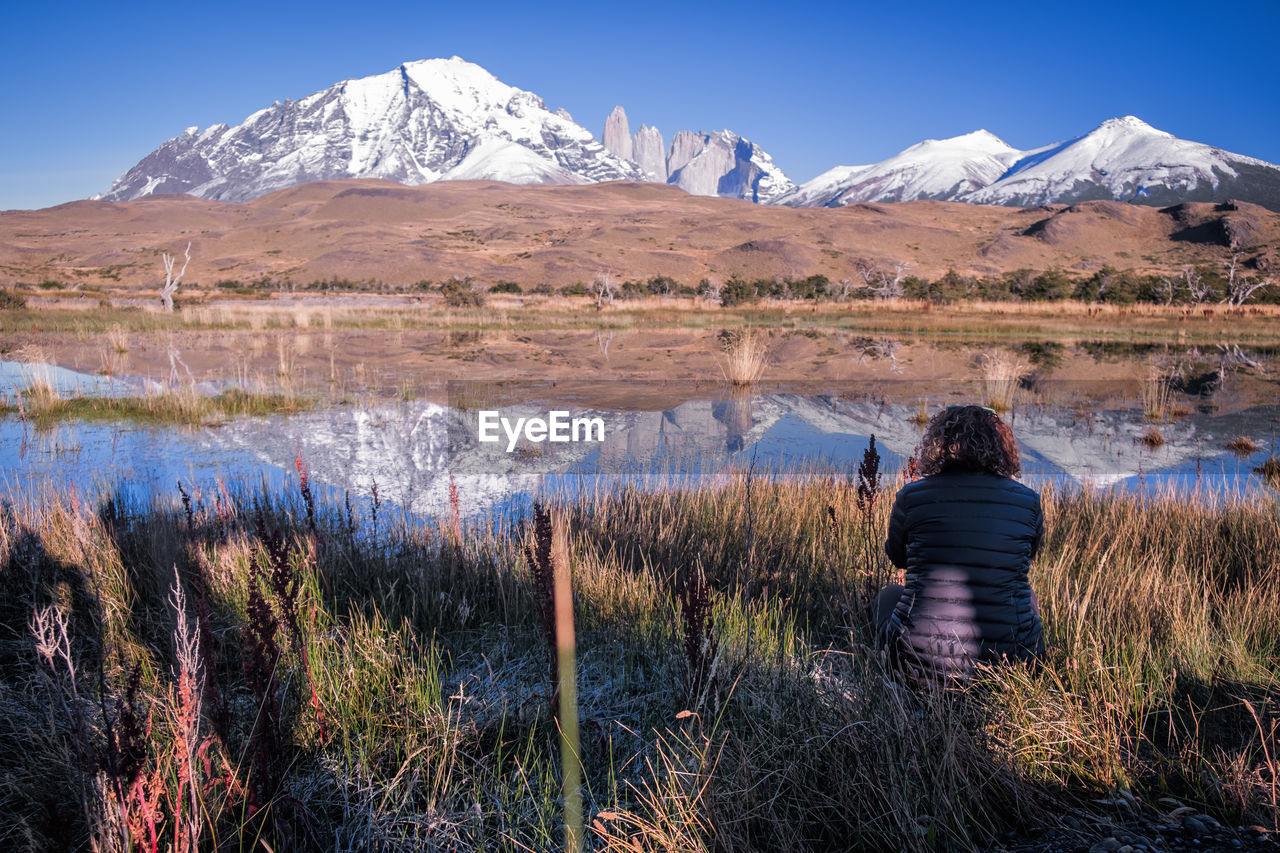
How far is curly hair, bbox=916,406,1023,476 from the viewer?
2873mm

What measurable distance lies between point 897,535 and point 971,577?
0.33 meters

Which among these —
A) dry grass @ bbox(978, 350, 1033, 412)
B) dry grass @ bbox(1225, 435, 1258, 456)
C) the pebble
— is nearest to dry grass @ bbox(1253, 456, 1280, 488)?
dry grass @ bbox(1225, 435, 1258, 456)

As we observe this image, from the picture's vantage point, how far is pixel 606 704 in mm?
3158

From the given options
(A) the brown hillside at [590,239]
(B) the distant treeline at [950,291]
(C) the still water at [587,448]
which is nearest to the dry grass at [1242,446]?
(C) the still water at [587,448]

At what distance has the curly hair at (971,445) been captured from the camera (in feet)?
9.43

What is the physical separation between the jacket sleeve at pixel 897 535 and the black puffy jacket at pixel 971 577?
0.12 m

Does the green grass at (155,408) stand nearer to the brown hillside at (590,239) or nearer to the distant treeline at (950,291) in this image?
the distant treeline at (950,291)

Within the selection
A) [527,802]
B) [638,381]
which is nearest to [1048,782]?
[527,802]

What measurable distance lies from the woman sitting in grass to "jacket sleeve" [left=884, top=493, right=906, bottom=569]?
1.8 inches

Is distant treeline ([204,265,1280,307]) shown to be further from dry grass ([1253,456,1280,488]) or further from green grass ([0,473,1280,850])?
green grass ([0,473,1280,850])

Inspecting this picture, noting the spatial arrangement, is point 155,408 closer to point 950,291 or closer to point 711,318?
point 711,318

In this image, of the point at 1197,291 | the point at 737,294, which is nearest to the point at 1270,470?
the point at 737,294

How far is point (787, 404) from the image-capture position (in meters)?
12.3

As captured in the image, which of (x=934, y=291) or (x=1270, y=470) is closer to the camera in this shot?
(x=1270, y=470)
